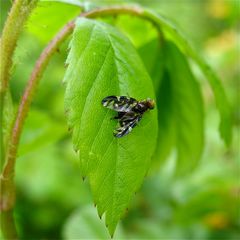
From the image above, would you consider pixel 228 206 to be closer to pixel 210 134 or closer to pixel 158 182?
pixel 158 182

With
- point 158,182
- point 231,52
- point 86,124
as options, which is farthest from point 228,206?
point 231,52

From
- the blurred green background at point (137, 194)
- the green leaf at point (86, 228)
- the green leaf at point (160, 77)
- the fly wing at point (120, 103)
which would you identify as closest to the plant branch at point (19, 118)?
the blurred green background at point (137, 194)

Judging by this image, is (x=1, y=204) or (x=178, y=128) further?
(x=178, y=128)

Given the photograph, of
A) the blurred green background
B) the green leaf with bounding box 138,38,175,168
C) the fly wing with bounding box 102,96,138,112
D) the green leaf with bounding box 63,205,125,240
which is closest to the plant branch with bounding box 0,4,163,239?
the blurred green background

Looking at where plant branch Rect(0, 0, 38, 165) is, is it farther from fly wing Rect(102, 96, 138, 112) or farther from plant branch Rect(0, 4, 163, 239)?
fly wing Rect(102, 96, 138, 112)

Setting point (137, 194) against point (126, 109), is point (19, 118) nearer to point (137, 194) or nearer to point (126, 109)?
point (126, 109)

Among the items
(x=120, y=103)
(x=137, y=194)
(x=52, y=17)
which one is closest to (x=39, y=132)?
(x=52, y=17)

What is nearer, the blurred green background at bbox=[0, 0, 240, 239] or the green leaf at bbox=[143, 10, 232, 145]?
the green leaf at bbox=[143, 10, 232, 145]
